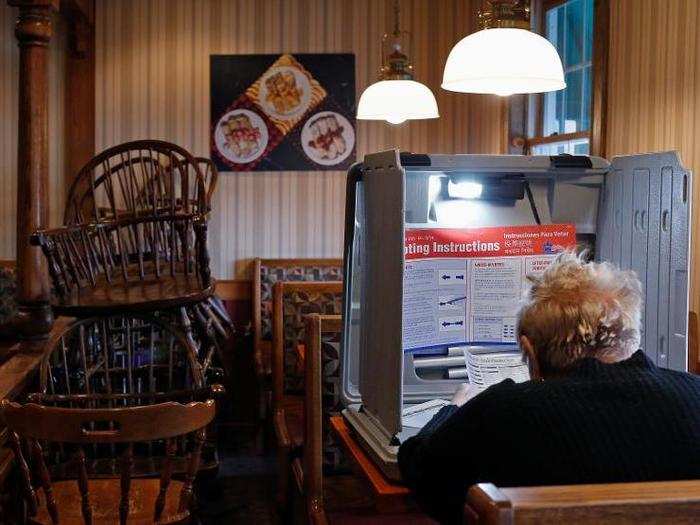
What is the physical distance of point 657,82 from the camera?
3709 mm

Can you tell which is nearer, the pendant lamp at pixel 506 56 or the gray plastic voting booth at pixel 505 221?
the gray plastic voting booth at pixel 505 221

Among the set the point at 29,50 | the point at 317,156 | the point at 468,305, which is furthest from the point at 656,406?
the point at 317,156

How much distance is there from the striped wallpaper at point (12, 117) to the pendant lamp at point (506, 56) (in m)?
3.95

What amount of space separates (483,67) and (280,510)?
2.26m

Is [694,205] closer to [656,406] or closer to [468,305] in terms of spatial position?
[468,305]

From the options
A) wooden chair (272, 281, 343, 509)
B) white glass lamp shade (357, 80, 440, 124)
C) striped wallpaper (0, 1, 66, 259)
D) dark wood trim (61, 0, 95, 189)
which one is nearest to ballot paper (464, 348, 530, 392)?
wooden chair (272, 281, 343, 509)

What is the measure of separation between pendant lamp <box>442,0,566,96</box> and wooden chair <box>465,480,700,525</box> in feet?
4.75

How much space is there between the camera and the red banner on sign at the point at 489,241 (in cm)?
210

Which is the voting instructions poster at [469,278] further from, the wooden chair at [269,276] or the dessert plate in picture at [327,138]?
Answer: the dessert plate in picture at [327,138]

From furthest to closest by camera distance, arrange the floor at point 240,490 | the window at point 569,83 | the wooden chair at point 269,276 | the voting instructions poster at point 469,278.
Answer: the wooden chair at point 269,276, the window at point 569,83, the floor at point 240,490, the voting instructions poster at point 469,278

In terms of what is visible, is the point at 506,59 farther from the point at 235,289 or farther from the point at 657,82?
the point at 235,289

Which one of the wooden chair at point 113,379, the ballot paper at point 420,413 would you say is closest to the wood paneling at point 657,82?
the ballot paper at point 420,413

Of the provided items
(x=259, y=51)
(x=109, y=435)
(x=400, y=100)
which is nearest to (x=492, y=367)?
(x=109, y=435)

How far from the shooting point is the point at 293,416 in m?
3.78
